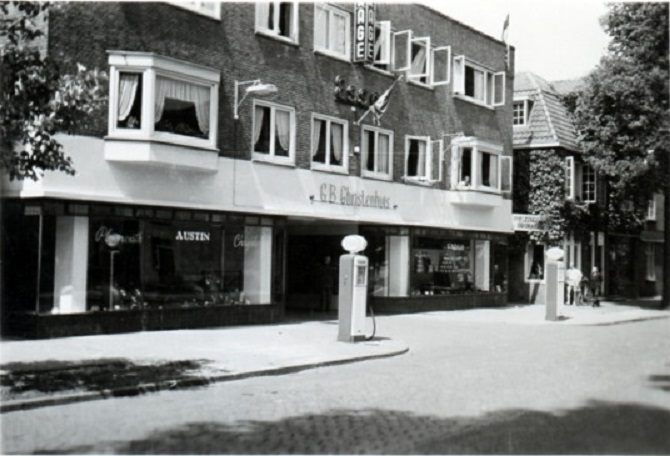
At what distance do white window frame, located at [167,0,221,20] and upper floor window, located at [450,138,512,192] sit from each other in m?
11.2

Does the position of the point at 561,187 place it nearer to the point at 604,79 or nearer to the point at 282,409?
the point at 604,79

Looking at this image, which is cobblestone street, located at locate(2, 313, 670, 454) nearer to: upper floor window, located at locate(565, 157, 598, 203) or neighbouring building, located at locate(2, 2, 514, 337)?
neighbouring building, located at locate(2, 2, 514, 337)

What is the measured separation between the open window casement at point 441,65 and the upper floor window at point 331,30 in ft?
15.1

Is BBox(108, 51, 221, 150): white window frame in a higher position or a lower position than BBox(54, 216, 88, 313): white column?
higher

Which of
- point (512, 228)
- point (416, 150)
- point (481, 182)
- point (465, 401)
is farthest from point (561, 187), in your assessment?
point (465, 401)

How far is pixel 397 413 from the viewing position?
8.45 metres

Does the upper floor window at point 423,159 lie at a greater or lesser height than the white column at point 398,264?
greater

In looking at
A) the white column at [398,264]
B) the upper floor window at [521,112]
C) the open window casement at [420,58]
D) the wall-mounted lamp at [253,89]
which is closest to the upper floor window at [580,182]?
the upper floor window at [521,112]

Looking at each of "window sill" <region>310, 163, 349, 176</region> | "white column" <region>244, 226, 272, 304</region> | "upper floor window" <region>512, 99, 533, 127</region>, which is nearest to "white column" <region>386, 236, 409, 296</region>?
"window sill" <region>310, 163, 349, 176</region>

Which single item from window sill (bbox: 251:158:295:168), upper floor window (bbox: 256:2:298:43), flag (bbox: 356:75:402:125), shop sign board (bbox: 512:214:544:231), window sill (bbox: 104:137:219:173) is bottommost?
shop sign board (bbox: 512:214:544:231)

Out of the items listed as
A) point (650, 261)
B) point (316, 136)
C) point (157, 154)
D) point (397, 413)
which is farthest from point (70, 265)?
point (650, 261)

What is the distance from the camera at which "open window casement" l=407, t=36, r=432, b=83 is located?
25.5 metres

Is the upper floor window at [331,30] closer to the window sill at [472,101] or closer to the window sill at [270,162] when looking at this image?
the window sill at [270,162]

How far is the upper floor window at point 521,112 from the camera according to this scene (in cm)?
3282
